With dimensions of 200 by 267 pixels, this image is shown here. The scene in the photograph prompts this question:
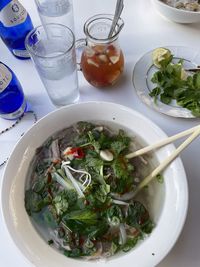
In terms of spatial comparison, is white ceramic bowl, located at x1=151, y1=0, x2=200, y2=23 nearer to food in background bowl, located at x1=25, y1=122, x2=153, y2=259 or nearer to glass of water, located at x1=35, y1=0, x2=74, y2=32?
glass of water, located at x1=35, y1=0, x2=74, y2=32

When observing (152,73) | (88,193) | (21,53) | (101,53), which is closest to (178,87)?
(152,73)

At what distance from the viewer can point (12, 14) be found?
33.1 inches

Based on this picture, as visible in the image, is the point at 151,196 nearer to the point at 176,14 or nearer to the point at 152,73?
the point at 152,73

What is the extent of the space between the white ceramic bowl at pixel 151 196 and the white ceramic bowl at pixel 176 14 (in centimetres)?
37

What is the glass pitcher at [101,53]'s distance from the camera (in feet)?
2.58

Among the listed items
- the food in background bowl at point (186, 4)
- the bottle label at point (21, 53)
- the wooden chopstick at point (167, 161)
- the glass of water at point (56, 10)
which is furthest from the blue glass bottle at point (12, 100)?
the food in background bowl at point (186, 4)

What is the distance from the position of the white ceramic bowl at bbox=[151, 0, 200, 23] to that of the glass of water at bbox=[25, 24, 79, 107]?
12.4 inches

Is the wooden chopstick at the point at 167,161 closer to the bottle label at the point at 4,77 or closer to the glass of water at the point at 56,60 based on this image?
the glass of water at the point at 56,60

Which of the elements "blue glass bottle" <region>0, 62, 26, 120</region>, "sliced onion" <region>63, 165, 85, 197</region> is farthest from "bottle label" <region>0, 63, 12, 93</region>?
"sliced onion" <region>63, 165, 85, 197</region>

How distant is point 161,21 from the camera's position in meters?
0.99

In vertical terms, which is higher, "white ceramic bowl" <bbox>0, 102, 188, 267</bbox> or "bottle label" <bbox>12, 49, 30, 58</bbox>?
"bottle label" <bbox>12, 49, 30, 58</bbox>


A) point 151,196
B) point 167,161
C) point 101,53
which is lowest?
point 151,196

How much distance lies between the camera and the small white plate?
0.80 m

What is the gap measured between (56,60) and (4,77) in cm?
14
